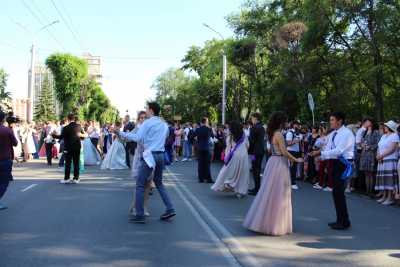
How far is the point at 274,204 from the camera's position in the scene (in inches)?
324

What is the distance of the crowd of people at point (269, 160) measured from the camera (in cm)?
845

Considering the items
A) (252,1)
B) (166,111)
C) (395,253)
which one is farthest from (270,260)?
(166,111)

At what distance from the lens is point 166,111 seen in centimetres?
8944


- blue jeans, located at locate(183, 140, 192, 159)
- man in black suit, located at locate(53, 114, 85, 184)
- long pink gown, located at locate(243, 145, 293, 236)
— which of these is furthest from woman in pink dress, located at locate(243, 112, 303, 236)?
blue jeans, located at locate(183, 140, 192, 159)

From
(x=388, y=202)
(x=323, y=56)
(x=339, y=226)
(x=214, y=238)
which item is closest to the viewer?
(x=214, y=238)

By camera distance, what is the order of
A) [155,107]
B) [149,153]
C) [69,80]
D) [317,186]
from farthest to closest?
[69,80] < [317,186] < [155,107] < [149,153]

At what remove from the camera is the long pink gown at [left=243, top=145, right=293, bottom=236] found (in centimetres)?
823

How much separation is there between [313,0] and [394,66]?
5.56 metres

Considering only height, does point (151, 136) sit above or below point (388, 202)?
above

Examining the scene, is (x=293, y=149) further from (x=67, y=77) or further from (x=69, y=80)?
(x=69, y=80)

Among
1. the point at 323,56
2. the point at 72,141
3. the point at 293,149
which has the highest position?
the point at 323,56

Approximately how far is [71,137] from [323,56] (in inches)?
934

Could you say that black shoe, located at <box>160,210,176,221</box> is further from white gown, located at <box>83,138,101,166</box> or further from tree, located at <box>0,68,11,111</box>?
tree, located at <box>0,68,11,111</box>

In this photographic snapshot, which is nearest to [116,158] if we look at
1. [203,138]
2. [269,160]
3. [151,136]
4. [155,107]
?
[203,138]
